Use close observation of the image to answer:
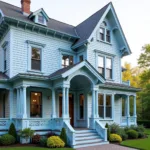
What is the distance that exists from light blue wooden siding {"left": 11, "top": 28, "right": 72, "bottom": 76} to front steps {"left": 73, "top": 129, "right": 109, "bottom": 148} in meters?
5.39

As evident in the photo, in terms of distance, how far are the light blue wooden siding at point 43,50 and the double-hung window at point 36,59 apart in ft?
1.30

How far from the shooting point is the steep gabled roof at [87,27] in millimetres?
18047

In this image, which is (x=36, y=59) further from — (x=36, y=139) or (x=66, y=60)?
(x=36, y=139)

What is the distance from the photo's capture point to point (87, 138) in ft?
45.5

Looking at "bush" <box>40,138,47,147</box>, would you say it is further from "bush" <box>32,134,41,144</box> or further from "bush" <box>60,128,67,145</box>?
"bush" <box>60,128,67,145</box>

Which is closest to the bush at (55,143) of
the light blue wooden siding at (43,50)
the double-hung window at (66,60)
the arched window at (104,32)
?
the light blue wooden siding at (43,50)

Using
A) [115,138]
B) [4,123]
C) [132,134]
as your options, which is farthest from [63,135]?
[132,134]

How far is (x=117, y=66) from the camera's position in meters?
20.4

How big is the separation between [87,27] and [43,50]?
514 cm

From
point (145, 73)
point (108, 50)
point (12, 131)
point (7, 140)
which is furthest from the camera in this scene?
point (145, 73)

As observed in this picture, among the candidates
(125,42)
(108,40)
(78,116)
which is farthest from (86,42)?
(78,116)

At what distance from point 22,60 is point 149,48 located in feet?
75.3

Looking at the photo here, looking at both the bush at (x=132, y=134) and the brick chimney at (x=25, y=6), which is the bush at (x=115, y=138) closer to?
the bush at (x=132, y=134)

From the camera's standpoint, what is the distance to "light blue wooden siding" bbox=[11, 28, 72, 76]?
15312 mm
